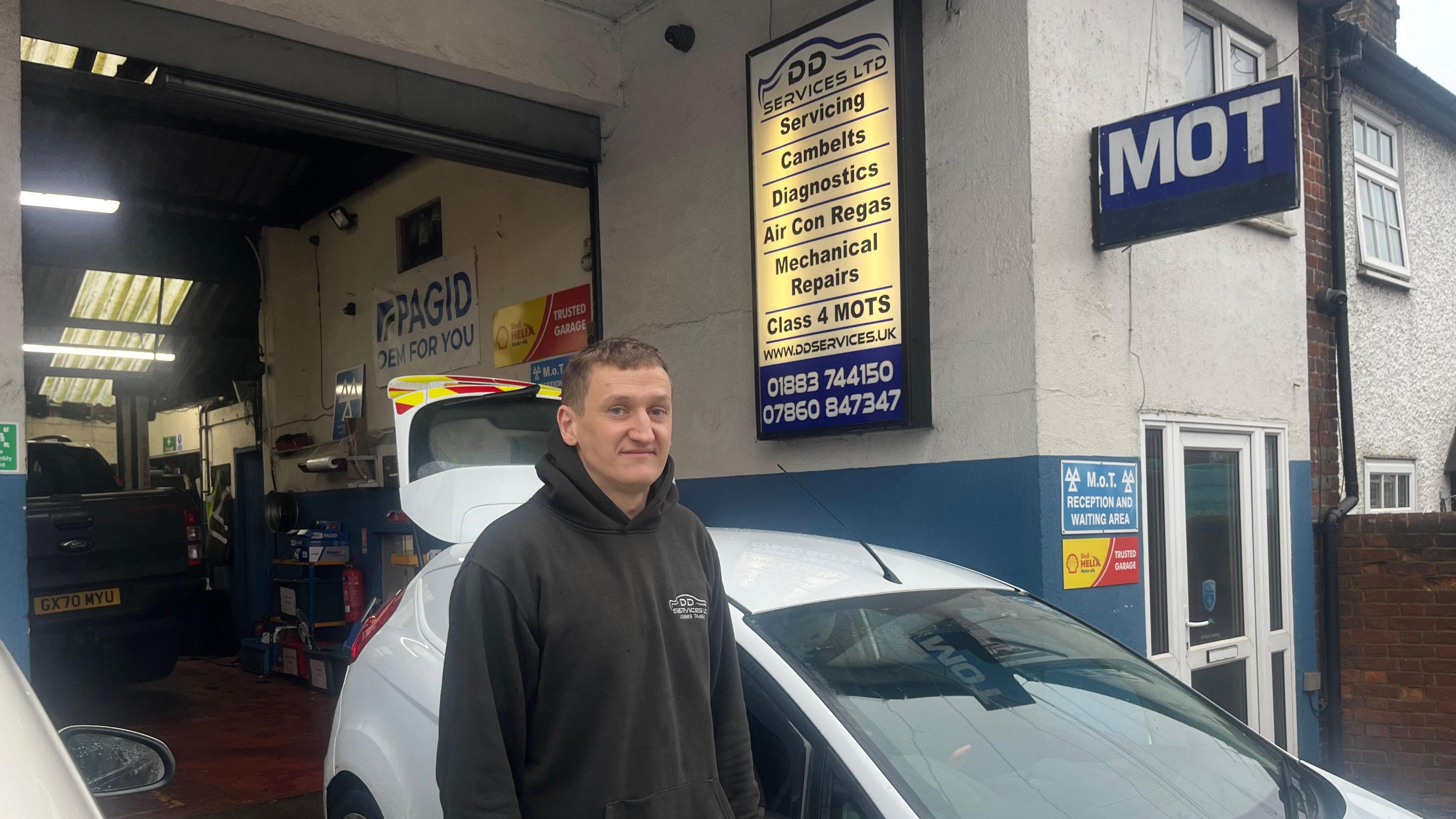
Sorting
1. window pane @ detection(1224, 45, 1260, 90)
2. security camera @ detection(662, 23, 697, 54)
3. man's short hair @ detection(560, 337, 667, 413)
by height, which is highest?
security camera @ detection(662, 23, 697, 54)

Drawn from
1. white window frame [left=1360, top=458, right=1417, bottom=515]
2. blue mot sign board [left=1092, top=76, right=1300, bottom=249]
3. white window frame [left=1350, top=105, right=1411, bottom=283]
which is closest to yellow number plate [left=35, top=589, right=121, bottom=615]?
blue mot sign board [left=1092, top=76, right=1300, bottom=249]

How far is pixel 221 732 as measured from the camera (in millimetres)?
8117

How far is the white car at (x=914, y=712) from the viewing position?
226 centimetres

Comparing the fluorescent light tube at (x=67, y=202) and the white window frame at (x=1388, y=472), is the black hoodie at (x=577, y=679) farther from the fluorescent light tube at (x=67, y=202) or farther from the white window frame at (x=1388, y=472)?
the fluorescent light tube at (x=67, y=202)

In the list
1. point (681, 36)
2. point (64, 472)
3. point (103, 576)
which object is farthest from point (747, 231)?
point (64, 472)

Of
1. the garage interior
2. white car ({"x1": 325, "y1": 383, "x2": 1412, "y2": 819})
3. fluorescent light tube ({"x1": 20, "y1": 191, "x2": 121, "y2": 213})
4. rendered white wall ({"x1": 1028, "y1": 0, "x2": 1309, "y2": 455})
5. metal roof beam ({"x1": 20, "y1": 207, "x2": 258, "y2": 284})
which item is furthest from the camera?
metal roof beam ({"x1": 20, "y1": 207, "x2": 258, "y2": 284})

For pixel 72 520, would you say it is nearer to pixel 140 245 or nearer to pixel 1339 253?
pixel 140 245

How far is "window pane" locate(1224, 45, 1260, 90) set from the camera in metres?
6.62

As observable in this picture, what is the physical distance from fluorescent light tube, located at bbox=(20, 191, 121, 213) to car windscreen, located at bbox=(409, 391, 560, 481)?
20.9ft

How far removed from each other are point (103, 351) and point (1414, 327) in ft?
50.0

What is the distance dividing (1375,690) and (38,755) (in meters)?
7.05

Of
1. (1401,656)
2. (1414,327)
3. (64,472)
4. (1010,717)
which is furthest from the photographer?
(64,472)

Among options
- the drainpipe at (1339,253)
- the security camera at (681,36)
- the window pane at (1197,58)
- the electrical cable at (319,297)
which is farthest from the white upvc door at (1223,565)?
the electrical cable at (319,297)

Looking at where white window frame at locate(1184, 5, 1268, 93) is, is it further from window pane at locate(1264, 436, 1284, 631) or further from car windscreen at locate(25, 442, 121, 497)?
car windscreen at locate(25, 442, 121, 497)
